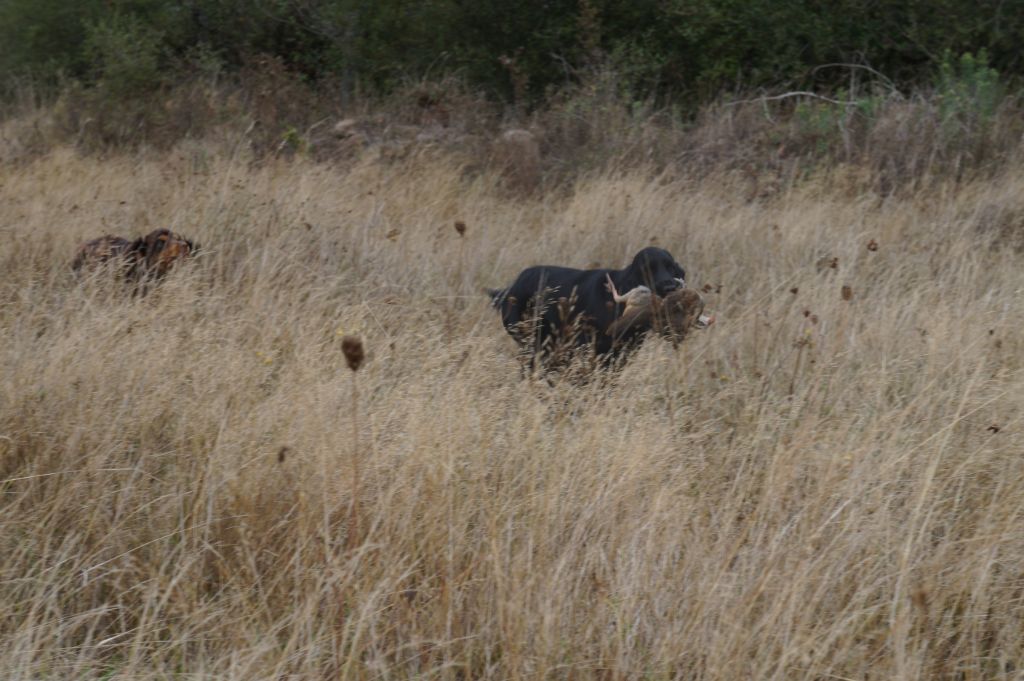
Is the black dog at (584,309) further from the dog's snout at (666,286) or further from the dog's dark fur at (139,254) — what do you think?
the dog's dark fur at (139,254)

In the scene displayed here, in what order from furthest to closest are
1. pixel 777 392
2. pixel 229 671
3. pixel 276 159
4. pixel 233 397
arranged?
1. pixel 276 159
2. pixel 777 392
3. pixel 233 397
4. pixel 229 671

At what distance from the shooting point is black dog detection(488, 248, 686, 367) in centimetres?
→ 449

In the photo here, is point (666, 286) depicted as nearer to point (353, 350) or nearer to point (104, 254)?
point (353, 350)

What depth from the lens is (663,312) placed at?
428 centimetres

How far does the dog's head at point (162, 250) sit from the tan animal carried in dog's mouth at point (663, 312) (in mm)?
2284

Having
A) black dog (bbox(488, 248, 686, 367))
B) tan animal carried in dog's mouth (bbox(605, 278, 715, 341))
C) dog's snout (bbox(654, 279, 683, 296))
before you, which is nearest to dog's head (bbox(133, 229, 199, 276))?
black dog (bbox(488, 248, 686, 367))

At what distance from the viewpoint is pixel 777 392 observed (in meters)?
4.27

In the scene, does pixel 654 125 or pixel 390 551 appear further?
pixel 654 125

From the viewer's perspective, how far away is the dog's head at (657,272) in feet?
14.7

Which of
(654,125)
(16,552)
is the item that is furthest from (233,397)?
(654,125)

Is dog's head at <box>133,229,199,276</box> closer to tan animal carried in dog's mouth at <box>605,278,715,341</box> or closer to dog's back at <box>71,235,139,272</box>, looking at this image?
dog's back at <box>71,235,139,272</box>

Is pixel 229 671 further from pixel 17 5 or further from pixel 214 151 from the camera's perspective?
pixel 17 5

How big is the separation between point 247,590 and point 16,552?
678 mm

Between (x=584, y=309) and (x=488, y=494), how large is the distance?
1.74 meters
